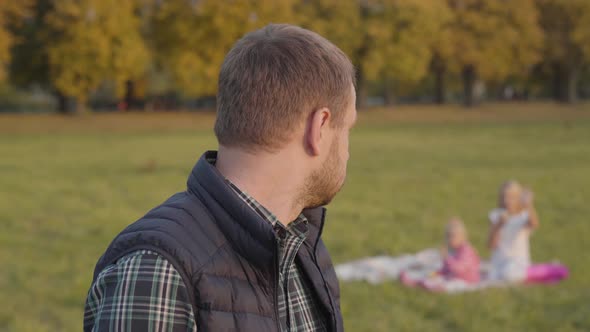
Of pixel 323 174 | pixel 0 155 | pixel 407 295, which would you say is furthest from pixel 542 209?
pixel 0 155

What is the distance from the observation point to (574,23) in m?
52.8

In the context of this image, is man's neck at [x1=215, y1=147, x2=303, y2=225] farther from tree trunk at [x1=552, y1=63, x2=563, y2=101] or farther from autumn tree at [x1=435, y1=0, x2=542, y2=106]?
tree trunk at [x1=552, y1=63, x2=563, y2=101]

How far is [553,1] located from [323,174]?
56286 mm

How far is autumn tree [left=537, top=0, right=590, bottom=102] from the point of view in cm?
5150

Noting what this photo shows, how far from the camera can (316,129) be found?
1906 mm

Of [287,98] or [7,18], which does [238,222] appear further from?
[7,18]

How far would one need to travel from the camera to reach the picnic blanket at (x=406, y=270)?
7438mm

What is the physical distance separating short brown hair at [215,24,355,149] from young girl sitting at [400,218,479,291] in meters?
5.77

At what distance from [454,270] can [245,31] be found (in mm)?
33924

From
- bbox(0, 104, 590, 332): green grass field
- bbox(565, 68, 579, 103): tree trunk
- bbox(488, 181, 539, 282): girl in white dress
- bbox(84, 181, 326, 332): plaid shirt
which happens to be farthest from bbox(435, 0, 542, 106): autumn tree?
bbox(84, 181, 326, 332): plaid shirt

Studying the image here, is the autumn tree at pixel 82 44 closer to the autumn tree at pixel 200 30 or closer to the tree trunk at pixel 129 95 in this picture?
the autumn tree at pixel 200 30

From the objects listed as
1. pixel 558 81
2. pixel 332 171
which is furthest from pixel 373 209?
pixel 558 81

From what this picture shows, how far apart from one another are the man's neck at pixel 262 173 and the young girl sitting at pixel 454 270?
5666 mm

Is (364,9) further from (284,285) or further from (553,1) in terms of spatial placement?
(284,285)
